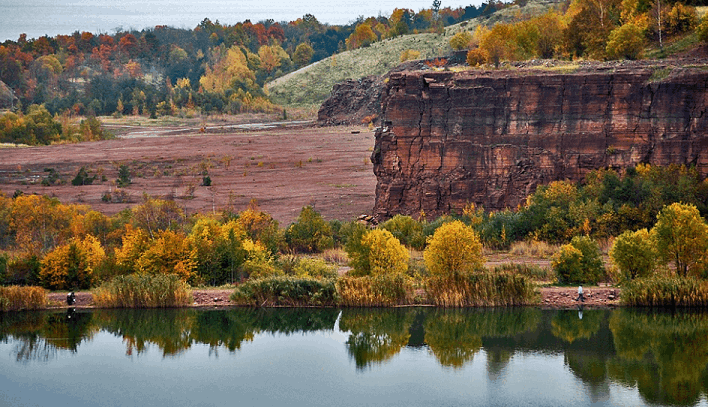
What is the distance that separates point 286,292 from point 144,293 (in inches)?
194

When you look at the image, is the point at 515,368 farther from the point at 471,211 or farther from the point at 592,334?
the point at 471,211

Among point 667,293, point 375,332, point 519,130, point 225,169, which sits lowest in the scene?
point 375,332

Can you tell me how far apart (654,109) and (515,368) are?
20834mm

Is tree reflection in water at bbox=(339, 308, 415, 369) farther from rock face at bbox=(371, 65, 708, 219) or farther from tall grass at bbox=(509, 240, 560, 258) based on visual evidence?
rock face at bbox=(371, 65, 708, 219)

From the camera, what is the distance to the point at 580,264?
31281mm

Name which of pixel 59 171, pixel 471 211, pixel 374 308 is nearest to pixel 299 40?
pixel 59 171

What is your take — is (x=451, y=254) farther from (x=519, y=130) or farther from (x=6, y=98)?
(x=6, y=98)

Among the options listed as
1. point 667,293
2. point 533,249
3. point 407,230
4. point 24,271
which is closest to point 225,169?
point 407,230

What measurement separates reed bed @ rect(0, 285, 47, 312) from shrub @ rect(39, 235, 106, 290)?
1466 millimetres

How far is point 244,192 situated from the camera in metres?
56.9

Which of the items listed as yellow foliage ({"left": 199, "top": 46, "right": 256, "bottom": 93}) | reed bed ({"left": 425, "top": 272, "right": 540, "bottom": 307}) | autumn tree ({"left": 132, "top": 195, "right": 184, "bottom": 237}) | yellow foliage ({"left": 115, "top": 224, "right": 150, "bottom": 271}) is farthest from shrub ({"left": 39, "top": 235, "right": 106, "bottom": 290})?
yellow foliage ({"left": 199, "top": 46, "right": 256, "bottom": 93})

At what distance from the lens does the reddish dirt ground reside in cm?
5372

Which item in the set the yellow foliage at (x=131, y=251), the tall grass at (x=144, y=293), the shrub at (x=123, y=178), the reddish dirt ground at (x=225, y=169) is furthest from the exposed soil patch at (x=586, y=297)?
the shrub at (x=123, y=178)

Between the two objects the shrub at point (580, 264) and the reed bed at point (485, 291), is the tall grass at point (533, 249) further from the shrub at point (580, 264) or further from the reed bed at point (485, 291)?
the reed bed at point (485, 291)
